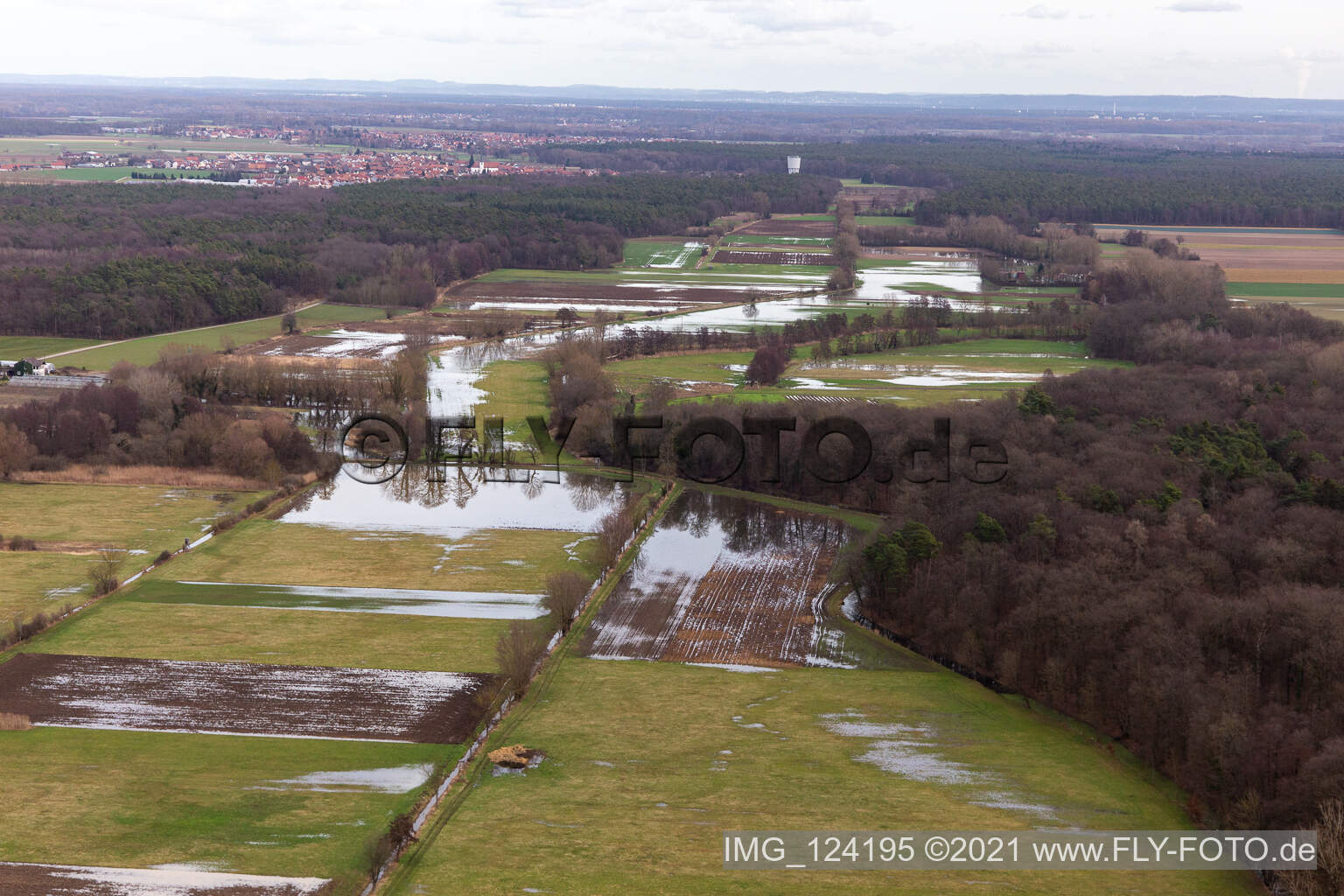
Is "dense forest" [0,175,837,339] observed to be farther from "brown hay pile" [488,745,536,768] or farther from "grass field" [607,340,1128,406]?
"brown hay pile" [488,745,536,768]

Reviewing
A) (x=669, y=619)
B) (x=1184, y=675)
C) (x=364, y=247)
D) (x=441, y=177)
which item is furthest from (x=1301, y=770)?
(x=441, y=177)

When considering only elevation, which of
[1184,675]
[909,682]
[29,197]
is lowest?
[909,682]

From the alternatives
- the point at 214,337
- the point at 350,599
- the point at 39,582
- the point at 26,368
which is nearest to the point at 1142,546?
the point at 350,599

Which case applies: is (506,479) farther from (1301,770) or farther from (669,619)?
(1301,770)

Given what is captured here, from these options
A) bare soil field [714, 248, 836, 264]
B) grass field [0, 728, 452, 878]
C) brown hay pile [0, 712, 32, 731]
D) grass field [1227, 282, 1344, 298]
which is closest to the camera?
grass field [0, 728, 452, 878]

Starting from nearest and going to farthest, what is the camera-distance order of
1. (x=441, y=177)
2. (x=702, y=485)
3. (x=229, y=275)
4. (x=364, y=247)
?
1. (x=702, y=485)
2. (x=229, y=275)
3. (x=364, y=247)
4. (x=441, y=177)

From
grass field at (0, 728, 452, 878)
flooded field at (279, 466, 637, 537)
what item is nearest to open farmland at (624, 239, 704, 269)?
flooded field at (279, 466, 637, 537)
